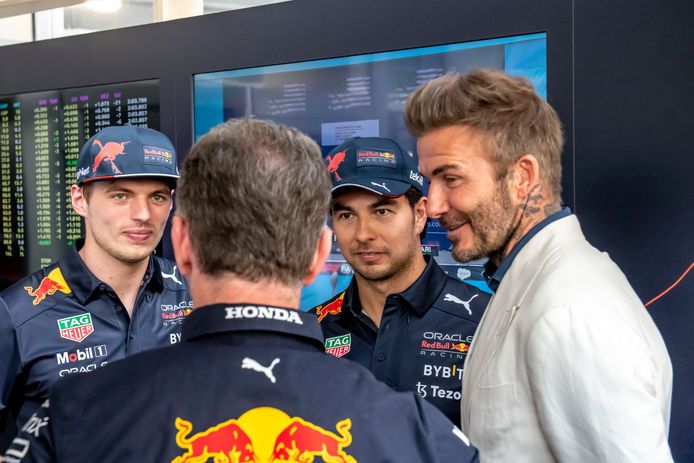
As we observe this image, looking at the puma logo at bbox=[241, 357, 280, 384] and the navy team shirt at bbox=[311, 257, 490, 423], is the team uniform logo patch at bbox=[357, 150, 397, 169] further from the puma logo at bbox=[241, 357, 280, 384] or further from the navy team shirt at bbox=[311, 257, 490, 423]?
the puma logo at bbox=[241, 357, 280, 384]

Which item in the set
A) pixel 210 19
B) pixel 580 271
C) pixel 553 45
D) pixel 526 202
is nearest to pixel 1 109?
pixel 210 19

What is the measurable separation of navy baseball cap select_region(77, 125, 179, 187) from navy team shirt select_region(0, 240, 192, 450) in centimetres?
25

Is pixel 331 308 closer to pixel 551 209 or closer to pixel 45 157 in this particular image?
pixel 551 209

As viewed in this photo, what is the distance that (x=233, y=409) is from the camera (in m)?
0.84

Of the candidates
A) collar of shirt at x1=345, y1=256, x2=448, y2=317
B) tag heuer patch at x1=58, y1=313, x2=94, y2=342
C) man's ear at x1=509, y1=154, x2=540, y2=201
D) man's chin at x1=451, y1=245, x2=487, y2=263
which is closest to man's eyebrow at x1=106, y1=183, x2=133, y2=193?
tag heuer patch at x1=58, y1=313, x2=94, y2=342

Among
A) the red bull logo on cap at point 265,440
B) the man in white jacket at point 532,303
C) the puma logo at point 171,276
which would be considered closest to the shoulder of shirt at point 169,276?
the puma logo at point 171,276

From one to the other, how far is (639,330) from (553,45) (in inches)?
47.0

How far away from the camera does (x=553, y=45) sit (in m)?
2.08

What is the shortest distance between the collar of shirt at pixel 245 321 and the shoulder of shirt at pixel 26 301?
124 centimetres

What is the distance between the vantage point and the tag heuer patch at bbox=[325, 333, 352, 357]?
1949 millimetres

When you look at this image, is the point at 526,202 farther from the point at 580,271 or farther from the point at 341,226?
the point at 341,226

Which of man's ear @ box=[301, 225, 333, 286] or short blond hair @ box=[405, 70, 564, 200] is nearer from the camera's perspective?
man's ear @ box=[301, 225, 333, 286]

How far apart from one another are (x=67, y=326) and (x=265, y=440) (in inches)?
53.2

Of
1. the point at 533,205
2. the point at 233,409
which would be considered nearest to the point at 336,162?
the point at 533,205
